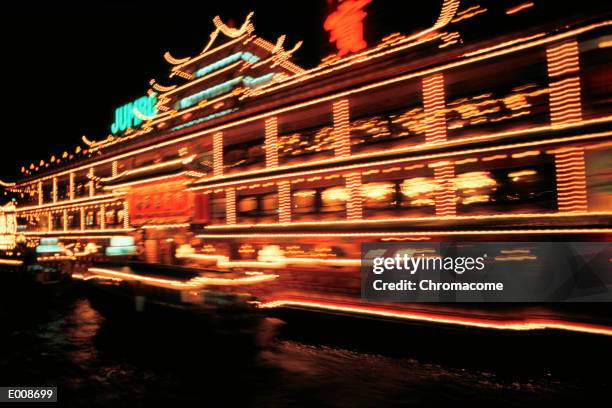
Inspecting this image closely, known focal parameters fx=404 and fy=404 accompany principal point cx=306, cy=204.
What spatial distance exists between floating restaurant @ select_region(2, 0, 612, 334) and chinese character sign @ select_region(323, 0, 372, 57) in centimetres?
8

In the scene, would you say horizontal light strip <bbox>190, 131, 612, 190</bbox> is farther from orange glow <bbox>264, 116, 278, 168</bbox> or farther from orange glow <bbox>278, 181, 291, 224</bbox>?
orange glow <bbox>264, 116, 278, 168</bbox>

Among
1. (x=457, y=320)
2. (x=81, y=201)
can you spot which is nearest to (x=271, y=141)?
(x=457, y=320)

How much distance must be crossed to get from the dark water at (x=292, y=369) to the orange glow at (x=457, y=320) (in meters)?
0.29

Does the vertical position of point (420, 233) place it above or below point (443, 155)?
below

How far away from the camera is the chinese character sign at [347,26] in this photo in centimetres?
1605

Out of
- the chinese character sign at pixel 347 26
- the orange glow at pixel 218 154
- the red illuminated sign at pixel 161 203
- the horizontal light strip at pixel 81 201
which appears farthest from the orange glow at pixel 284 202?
the horizontal light strip at pixel 81 201

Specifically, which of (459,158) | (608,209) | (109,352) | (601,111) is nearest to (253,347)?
(109,352)

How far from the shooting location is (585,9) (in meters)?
11.5

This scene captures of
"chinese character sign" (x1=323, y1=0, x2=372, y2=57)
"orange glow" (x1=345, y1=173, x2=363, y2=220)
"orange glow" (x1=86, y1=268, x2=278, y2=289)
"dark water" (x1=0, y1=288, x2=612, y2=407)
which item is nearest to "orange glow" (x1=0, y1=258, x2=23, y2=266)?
"orange glow" (x1=86, y1=268, x2=278, y2=289)

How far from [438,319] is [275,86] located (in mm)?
15317

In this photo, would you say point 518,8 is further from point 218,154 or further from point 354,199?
point 218,154

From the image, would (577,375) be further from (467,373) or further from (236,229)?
(236,229)

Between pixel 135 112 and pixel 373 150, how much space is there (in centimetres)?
1994

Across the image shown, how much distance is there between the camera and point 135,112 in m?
29.0
